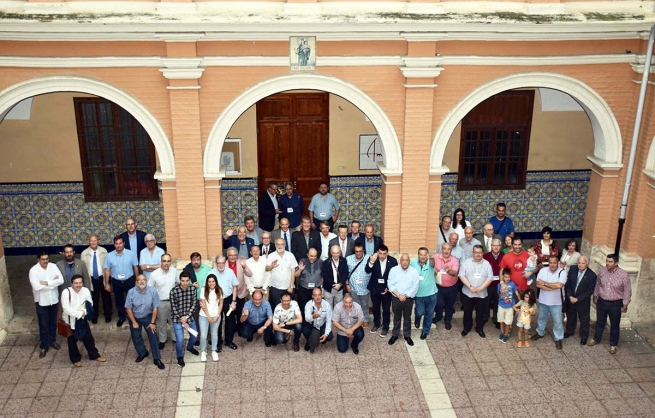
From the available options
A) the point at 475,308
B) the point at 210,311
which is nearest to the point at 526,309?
the point at 475,308

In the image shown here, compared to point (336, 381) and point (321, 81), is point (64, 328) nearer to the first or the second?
point (336, 381)

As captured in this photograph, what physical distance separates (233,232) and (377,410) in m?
3.82

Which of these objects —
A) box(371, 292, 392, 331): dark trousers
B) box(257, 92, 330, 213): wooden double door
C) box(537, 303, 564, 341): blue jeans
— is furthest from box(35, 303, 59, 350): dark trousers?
box(537, 303, 564, 341): blue jeans

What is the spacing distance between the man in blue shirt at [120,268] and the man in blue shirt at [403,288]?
4.00 meters

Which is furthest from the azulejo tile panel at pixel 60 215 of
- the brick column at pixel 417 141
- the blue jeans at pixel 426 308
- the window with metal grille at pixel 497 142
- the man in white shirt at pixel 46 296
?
the window with metal grille at pixel 497 142

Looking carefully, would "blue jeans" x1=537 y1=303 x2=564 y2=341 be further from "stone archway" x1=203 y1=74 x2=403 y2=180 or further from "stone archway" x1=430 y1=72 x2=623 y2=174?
"stone archway" x1=203 y1=74 x2=403 y2=180

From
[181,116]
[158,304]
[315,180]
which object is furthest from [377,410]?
[315,180]

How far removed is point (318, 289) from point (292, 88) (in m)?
3.04

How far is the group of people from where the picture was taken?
10648 mm

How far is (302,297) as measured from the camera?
37.5ft

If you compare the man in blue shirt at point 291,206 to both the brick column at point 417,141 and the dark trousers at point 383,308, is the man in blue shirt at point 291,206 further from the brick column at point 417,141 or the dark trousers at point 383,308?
the dark trousers at point 383,308

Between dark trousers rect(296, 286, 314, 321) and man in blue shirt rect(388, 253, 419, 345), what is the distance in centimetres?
128

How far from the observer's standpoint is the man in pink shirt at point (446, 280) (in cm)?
1127

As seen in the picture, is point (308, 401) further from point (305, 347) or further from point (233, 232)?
point (233, 232)
